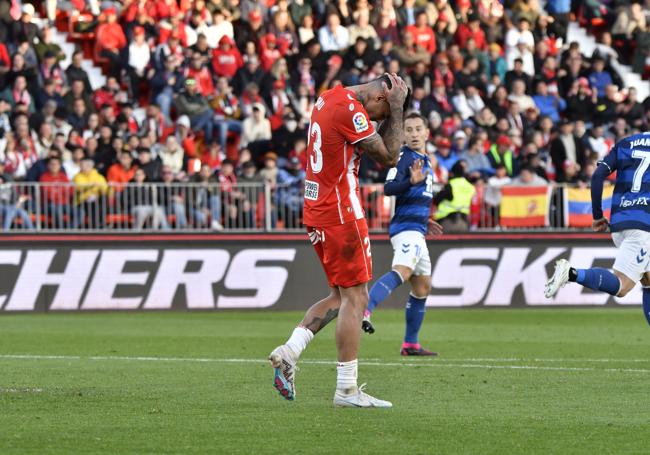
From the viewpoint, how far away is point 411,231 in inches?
562

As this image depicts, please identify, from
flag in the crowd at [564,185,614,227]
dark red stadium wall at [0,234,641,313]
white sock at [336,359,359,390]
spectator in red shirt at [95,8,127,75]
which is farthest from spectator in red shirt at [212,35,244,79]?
white sock at [336,359,359,390]

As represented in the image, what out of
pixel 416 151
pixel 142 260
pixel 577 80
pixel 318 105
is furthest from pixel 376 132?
pixel 577 80

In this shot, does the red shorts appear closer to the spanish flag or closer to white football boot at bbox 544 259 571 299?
white football boot at bbox 544 259 571 299

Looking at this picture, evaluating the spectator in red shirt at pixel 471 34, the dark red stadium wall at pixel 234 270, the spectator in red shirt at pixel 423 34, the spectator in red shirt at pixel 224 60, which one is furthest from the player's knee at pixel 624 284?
the spectator in red shirt at pixel 471 34

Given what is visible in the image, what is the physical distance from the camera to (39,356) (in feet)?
44.7

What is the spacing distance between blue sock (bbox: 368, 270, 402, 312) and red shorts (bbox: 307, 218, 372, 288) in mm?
4282

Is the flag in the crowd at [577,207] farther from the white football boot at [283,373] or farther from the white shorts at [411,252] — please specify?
the white football boot at [283,373]

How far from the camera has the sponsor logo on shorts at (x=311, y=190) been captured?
30.8ft

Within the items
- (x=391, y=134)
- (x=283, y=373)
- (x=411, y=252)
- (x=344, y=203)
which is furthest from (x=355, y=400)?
(x=411, y=252)

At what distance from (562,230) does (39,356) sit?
1216 centimetres

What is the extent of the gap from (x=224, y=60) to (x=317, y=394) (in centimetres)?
1695

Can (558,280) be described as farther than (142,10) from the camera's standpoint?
No

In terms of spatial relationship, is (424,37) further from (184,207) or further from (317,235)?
(317,235)

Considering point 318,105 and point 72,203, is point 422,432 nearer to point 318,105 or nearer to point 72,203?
point 318,105
